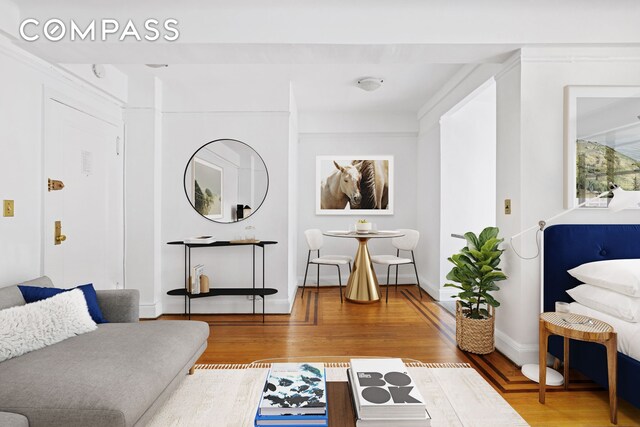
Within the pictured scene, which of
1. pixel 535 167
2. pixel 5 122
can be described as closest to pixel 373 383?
pixel 535 167

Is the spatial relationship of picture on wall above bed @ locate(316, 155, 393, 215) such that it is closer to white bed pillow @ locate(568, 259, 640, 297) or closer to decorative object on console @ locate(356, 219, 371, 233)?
decorative object on console @ locate(356, 219, 371, 233)

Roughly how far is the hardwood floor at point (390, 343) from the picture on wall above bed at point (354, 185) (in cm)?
146

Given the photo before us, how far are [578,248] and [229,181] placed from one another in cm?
331

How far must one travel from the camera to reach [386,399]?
1338mm

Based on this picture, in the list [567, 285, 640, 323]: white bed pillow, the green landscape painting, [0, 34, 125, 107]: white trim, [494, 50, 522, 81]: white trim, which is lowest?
[567, 285, 640, 323]: white bed pillow

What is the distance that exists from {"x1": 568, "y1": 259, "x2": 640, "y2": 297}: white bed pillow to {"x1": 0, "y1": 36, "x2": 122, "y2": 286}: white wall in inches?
152

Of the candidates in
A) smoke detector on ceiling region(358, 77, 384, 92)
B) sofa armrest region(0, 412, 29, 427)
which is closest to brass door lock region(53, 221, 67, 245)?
sofa armrest region(0, 412, 29, 427)

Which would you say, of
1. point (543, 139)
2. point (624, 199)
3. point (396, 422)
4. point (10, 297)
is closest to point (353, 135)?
point (543, 139)

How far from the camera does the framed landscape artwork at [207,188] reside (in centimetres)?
411

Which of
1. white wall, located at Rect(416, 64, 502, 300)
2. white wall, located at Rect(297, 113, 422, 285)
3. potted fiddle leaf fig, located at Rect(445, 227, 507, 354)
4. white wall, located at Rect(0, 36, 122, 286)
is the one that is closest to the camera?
white wall, located at Rect(0, 36, 122, 286)

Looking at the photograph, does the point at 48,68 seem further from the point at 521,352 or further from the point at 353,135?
the point at 521,352

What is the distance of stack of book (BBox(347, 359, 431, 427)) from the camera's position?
128cm

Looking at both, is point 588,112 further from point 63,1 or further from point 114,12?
point 63,1

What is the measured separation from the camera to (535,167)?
2.76 m
